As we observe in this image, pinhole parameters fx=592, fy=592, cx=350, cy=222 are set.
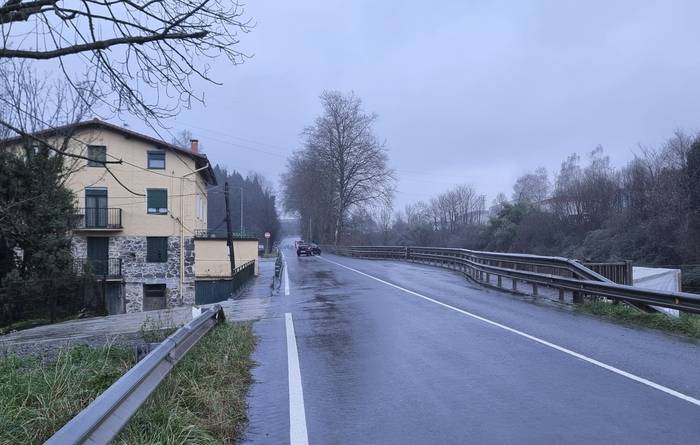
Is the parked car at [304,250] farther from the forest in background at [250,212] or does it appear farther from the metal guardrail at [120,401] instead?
the metal guardrail at [120,401]

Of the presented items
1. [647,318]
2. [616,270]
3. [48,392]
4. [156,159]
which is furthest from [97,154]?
[156,159]

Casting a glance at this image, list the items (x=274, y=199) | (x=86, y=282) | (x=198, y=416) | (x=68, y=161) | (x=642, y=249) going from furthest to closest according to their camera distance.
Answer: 1. (x=274, y=199)
2. (x=642, y=249)
3. (x=68, y=161)
4. (x=86, y=282)
5. (x=198, y=416)

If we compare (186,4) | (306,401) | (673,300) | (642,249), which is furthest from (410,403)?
(642,249)

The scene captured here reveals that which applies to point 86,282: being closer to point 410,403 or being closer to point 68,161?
point 68,161

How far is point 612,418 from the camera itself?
18.2 ft

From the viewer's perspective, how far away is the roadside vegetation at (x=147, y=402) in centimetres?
464

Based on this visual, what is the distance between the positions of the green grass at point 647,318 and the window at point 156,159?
33.5 metres

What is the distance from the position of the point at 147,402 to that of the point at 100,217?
38.5 meters

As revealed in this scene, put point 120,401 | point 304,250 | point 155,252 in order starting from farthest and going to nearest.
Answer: point 304,250 < point 155,252 < point 120,401

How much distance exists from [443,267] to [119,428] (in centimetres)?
3022

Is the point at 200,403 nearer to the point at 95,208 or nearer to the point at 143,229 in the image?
the point at 143,229

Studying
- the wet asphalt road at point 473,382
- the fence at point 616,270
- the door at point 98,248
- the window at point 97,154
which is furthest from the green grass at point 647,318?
the door at point 98,248

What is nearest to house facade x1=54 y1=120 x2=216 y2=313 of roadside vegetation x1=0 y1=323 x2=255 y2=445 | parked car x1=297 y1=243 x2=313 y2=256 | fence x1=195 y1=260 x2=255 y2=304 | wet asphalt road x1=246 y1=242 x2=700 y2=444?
fence x1=195 y1=260 x2=255 y2=304

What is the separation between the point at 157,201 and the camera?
41.3 meters
